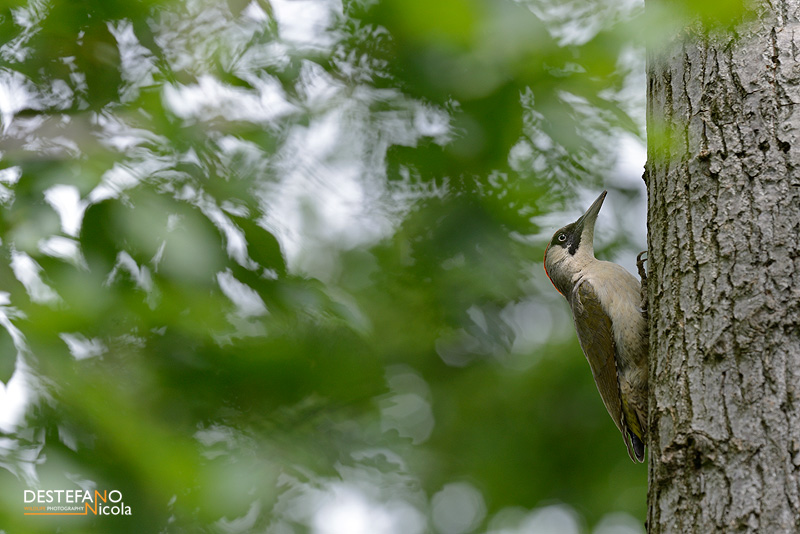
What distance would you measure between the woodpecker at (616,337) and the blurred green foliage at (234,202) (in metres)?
1.30

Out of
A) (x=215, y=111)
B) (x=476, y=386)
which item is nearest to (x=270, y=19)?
(x=215, y=111)

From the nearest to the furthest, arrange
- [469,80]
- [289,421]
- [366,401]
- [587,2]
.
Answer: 1. [587,2]
2. [469,80]
3. [289,421]
4. [366,401]

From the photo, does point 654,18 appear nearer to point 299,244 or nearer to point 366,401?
point 299,244

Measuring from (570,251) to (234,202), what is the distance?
10.6 feet

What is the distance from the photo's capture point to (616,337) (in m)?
3.50

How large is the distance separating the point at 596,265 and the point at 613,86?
239 cm

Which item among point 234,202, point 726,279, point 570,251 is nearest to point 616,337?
point 570,251

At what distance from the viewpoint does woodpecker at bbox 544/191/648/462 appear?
3.34m

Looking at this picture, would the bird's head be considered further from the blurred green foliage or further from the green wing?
the blurred green foliage

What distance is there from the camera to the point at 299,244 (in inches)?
77.0

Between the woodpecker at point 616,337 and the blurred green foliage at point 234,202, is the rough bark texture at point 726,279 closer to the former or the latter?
the blurred green foliage at point 234,202

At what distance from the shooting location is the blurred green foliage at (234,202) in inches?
52.2

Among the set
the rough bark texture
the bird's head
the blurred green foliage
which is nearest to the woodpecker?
the bird's head

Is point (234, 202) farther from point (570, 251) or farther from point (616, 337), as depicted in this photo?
point (570, 251)
